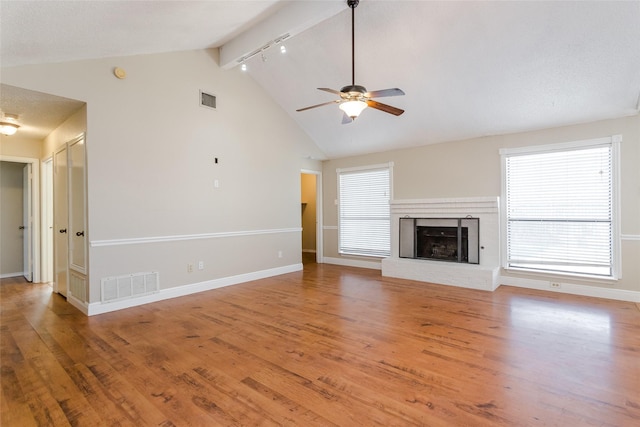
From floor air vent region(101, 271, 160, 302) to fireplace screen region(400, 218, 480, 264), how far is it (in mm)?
4274

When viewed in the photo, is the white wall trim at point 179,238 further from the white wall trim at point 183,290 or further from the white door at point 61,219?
the white door at point 61,219

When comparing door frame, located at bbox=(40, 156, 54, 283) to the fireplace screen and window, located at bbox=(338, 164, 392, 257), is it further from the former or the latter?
the fireplace screen

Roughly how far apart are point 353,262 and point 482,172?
320 centimetres

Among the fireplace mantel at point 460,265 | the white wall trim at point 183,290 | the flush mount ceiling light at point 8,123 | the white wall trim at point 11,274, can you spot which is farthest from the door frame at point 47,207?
the fireplace mantel at point 460,265

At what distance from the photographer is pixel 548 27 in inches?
133

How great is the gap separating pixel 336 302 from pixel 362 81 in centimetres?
326

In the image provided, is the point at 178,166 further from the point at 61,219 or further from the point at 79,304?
the point at 79,304

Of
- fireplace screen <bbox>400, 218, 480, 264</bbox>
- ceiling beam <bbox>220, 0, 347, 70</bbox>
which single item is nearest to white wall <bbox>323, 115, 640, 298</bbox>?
fireplace screen <bbox>400, 218, 480, 264</bbox>

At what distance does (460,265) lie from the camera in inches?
211

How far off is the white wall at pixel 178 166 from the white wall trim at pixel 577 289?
13.1 ft

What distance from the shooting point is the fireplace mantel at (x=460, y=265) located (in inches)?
200

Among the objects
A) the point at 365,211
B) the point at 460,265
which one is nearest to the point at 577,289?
the point at 460,265

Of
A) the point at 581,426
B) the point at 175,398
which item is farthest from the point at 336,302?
the point at 581,426

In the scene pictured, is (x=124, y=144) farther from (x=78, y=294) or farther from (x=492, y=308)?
(x=492, y=308)
